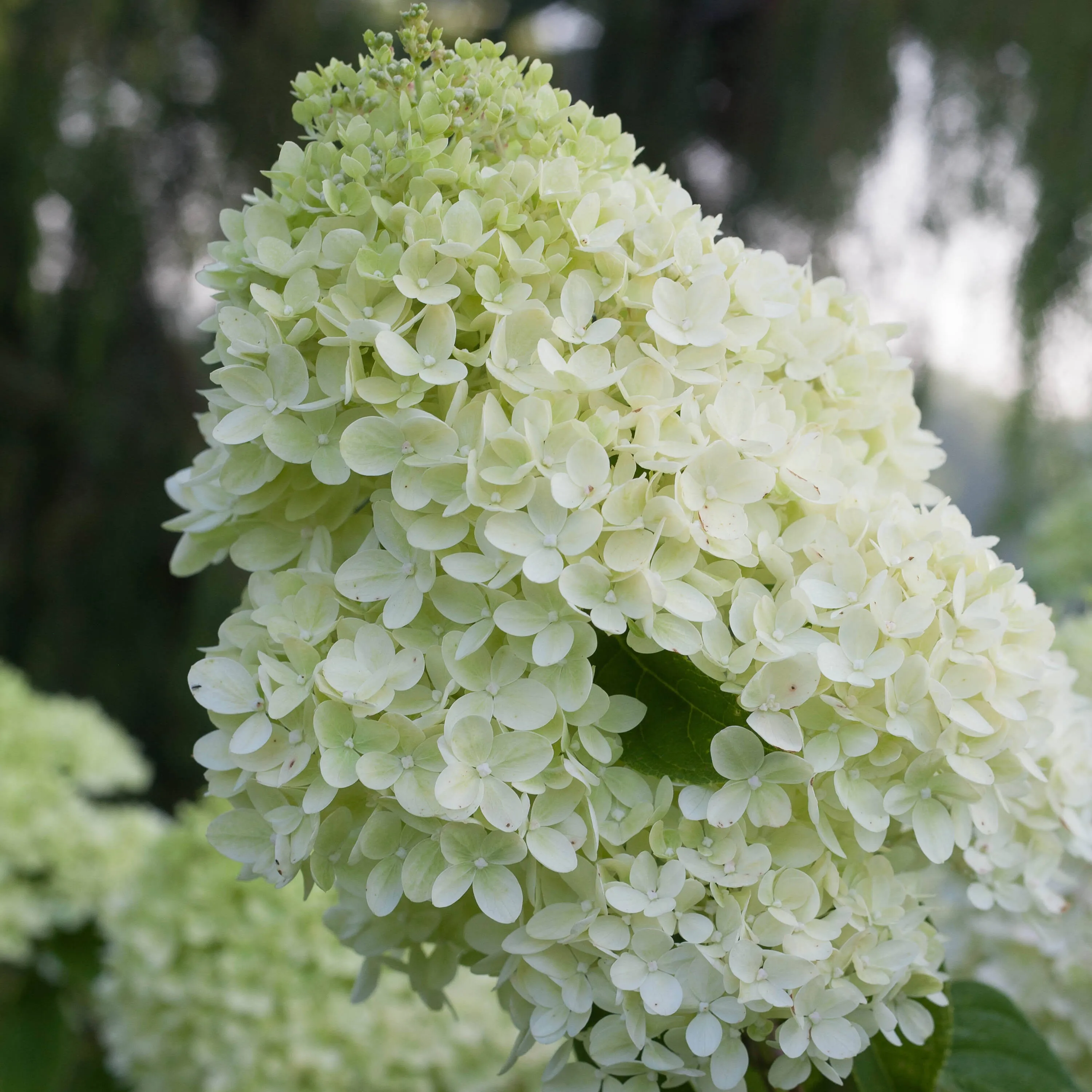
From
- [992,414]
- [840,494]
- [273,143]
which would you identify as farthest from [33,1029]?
[992,414]

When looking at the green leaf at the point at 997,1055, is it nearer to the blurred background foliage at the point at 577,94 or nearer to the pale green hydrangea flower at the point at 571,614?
the pale green hydrangea flower at the point at 571,614

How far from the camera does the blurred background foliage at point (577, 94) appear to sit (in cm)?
149

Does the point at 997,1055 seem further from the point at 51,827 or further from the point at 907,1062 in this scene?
the point at 51,827

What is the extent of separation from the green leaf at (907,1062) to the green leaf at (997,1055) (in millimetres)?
41

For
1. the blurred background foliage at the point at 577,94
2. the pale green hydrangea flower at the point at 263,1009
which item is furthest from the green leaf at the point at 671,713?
the blurred background foliage at the point at 577,94

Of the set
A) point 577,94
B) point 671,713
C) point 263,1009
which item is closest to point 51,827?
point 263,1009

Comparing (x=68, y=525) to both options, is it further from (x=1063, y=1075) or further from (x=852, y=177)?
(x=1063, y=1075)

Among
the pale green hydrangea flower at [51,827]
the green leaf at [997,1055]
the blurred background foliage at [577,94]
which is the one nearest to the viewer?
the green leaf at [997,1055]

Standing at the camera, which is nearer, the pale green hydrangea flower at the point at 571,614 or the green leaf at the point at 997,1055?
the pale green hydrangea flower at the point at 571,614

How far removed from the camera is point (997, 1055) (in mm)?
523

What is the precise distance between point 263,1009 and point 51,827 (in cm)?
39

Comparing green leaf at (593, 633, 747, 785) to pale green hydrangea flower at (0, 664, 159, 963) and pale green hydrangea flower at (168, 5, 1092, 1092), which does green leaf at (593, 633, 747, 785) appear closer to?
pale green hydrangea flower at (168, 5, 1092, 1092)

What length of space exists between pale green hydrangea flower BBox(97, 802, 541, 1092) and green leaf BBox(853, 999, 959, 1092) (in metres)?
0.45

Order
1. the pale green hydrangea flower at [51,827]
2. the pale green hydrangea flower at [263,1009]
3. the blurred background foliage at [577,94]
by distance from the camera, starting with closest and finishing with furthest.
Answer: the pale green hydrangea flower at [263,1009] → the pale green hydrangea flower at [51,827] → the blurred background foliage at [577,94]
